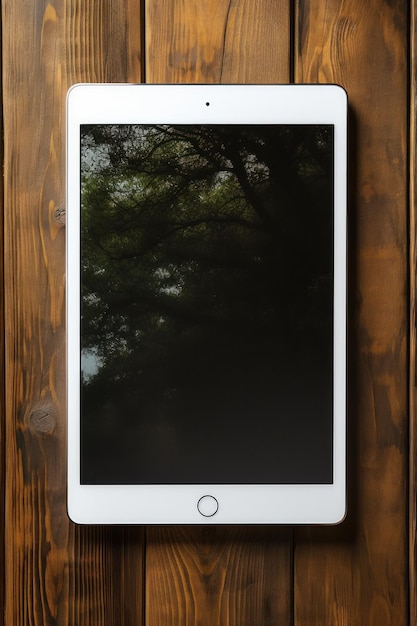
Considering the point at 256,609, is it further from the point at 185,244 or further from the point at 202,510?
the point at 185,244

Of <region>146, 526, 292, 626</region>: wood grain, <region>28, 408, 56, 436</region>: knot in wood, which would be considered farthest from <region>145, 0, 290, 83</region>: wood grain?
<region>146, 526, 292, 626</region>: wood grain

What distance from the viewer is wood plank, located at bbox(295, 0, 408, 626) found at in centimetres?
56

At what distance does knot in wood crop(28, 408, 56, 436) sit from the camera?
0.56m

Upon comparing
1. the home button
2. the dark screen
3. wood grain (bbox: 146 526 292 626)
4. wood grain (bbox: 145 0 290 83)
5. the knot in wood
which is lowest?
wood grain (bbox: 146 526 292 626)

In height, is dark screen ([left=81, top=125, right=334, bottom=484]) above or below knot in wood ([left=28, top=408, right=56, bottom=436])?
above

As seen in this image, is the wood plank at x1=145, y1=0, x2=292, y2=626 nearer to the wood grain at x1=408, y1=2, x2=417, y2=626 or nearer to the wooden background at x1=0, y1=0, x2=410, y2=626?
the wooden background at x1=0, y1=0, x2=410, y2=626

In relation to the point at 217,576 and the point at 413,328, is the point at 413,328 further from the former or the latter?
the point at 217,576

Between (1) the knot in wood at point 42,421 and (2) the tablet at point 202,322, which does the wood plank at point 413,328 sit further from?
(1) the knot in wood at point 42,421

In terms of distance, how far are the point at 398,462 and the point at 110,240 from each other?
1.21ft

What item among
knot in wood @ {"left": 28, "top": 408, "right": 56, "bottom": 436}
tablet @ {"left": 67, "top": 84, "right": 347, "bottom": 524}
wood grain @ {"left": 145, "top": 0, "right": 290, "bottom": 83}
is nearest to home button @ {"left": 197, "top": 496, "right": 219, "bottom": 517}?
tablet @ {"left": 67, "top": 84, "right": 347, "bottom": 524}

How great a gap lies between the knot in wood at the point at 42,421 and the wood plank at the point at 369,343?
0.28 metres

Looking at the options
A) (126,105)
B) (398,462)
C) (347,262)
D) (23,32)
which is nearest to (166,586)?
(398,462)

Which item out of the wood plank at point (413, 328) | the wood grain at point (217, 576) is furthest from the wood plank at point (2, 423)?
the wood plank at point (413, 328)

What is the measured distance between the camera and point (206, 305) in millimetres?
534
